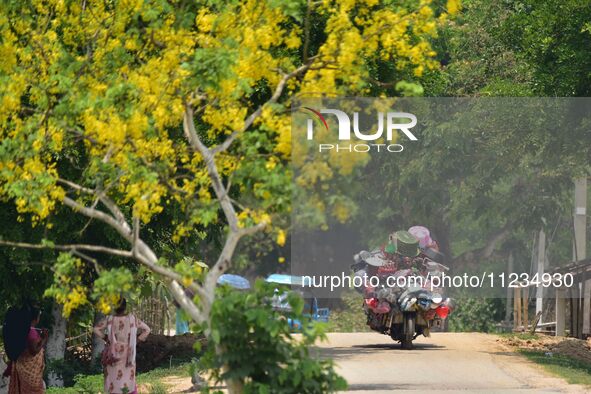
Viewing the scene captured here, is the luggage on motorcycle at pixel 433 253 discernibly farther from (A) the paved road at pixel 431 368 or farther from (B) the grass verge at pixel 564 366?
(B) the grass verge at pixel 564 366

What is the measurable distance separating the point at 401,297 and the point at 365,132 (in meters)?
3.55

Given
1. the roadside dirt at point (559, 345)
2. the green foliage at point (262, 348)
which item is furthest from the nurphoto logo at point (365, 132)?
the roadside dirt at point (559, 345)

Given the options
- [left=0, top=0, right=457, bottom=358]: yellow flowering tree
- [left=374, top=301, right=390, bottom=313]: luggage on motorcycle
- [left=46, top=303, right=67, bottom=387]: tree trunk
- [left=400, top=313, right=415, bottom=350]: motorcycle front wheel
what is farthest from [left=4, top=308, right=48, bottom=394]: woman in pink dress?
[left=400, top=313, right=415, bottom=350]: motorcycle front wheel

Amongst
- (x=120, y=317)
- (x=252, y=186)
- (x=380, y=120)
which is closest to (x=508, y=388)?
(x=380, y=120)

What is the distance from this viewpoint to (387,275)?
696 inches

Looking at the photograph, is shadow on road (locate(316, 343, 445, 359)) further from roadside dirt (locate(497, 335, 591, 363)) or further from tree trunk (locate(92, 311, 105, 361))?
roadside dirt (locate(497, 335, 591, 363))

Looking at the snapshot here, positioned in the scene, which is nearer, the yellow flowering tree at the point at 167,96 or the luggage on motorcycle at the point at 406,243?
the yellow flowering tree at the point at 167,96

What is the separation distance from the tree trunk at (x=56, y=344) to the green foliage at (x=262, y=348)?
872 cm

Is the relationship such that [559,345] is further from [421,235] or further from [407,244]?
[407,244]

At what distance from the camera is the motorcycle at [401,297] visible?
1747 centimetres

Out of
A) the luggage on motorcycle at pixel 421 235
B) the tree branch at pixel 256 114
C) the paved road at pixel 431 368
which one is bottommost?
the paved road at pixel 431 368

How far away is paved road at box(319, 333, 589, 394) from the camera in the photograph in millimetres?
18547

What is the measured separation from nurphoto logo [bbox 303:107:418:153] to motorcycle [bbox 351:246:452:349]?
133 centimetres

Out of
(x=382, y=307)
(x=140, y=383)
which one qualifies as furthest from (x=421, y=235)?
(x=140, y=383)
